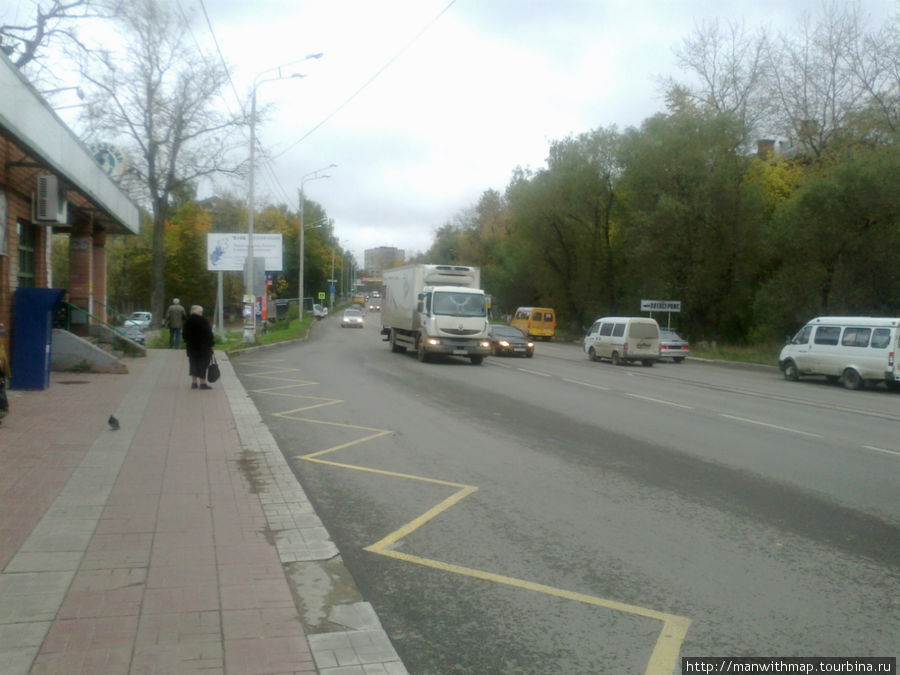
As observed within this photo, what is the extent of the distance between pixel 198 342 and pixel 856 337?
58.6 ft

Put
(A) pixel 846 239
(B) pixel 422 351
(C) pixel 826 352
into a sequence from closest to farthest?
(C) pixel 826 352 → (B) pixel 422 351 → (A) pixel 846 239

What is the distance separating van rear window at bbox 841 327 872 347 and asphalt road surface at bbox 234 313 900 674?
314 inches

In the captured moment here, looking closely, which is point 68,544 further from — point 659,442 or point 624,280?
point 624,280

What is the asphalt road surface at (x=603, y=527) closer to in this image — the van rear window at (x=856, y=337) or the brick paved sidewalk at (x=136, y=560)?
the brick paved sidewalk at (x=136, y=560)

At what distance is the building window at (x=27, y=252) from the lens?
18.4m

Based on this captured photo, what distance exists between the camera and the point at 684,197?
1628 inches

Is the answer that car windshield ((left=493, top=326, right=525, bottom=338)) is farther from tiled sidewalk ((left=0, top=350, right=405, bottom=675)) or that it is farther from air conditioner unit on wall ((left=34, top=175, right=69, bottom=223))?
tiled sidewalk ((left=0, top=350, right=405, bottom=675))

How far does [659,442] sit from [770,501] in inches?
A: 136

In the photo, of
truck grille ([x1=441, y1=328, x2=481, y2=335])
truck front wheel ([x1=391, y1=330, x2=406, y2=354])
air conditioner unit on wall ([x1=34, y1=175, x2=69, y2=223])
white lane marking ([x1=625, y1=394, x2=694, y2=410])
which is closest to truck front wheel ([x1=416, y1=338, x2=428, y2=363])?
truck grille ([x1=441, y1=328, x2=481, y2=335])

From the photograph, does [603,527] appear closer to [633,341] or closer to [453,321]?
[453,321]

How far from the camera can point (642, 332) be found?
29.6 metres

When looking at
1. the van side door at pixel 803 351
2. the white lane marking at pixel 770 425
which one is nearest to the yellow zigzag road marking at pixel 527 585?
the white lane marking at pixel 770 425

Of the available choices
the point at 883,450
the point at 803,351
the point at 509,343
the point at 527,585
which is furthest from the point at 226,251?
the point at 527,585

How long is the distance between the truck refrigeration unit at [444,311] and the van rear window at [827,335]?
9.98 m
